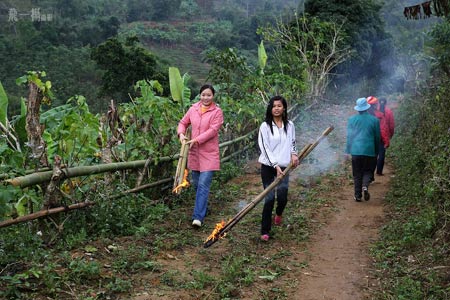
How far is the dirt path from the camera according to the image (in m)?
4.30

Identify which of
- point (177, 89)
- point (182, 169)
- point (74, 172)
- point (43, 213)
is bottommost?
point (182, 169)

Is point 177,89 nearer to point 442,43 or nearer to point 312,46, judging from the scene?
point 442,43

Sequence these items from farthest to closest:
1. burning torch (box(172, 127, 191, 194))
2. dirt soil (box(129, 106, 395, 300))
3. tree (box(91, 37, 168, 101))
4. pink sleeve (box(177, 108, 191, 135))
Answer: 1. tree (box(91, 37, 168, 101))
2. pink sleeve (box(177, 108, 191, 135))
3. burning torch (box(172, 127, 191, 194))
4. dirt soil (box(129, 106, 395, 300))

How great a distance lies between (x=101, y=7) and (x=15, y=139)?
6603 cm

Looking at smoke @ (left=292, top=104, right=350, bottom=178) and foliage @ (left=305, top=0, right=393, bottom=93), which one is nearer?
smoke @ (left=292, top=104, right=350, bottom=178)

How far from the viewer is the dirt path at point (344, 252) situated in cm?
430

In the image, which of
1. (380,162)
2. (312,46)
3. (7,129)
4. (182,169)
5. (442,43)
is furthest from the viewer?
(312,46)

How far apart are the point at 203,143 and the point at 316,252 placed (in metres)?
1.68

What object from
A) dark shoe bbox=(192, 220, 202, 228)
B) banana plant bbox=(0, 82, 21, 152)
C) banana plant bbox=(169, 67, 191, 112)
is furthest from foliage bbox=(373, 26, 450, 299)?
banana plant bbox=(0, 82, 21, 152)

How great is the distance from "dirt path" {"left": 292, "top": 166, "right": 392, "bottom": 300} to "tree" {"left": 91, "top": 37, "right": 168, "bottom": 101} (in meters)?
20.6

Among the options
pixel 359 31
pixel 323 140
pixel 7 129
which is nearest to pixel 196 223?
pixel 7 129

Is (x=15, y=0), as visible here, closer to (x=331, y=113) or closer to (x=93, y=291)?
(x=331, y=113)

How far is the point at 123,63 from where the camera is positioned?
26875 millimetres

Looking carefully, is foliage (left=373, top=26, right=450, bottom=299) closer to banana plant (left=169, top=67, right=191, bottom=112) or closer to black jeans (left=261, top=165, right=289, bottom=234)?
black jeans (left=261, top=165, right=289, bottom=234)
